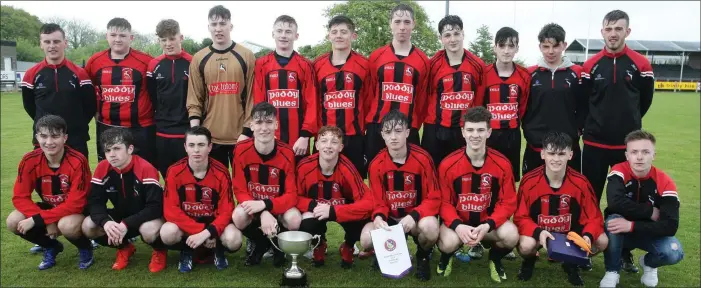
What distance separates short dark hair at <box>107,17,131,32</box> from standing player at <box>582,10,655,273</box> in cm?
414

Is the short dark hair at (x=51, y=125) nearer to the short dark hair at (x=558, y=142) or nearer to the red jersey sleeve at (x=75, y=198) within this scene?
the red jersey sleeve at (x=75, y=198)

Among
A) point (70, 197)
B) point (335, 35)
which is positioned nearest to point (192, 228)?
point (70, 197)

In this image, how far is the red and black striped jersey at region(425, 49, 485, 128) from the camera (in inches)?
165

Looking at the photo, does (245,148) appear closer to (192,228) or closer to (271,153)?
(271,153)

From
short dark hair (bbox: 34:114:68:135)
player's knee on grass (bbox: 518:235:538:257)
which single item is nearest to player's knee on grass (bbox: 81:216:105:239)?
short dark hair (bbox: 34:114:68:135)

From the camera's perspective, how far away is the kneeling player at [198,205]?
12.0ft

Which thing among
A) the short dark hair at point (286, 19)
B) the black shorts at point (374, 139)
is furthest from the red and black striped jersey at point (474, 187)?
the short dark hair at point (286, 19)

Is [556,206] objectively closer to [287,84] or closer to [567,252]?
[567,252]

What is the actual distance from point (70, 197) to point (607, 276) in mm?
4052

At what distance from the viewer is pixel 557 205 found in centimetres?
371

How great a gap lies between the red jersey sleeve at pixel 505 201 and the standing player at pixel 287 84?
1.63 m

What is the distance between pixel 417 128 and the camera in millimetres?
4363

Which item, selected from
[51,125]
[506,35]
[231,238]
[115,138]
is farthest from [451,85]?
[51,125]

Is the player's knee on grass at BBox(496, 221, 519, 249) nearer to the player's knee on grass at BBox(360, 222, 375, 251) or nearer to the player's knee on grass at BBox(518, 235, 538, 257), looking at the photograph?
the player's knee on grass at BBox(518, 235, 538, 257)
